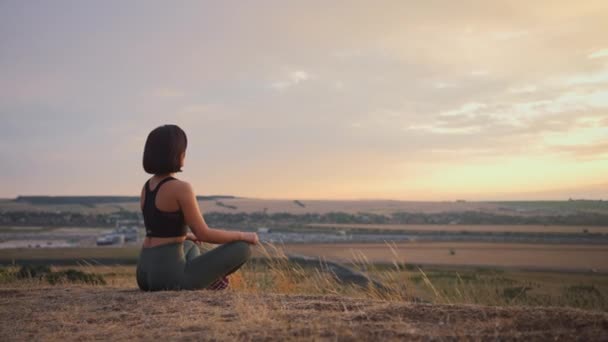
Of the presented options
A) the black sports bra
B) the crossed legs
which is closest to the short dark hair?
the black sports bra

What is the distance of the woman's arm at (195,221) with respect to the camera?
15.7 feet

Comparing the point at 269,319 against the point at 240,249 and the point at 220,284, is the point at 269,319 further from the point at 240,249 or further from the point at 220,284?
the point at 220,284

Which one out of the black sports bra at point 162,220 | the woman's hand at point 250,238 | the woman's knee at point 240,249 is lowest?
the woman's knee at point 240,249

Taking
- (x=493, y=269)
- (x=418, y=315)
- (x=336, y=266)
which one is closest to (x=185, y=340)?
(x=418, y=315)

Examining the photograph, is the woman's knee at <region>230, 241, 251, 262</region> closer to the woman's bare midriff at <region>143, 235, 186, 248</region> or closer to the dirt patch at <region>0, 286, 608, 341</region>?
the dirt patch at <region>0, 286, 608, 341</region>

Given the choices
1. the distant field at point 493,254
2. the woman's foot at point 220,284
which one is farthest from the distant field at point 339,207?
the woman's foot at point 220,284

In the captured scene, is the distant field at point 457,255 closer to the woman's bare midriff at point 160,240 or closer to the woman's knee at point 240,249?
the woman's knee at point 240,249

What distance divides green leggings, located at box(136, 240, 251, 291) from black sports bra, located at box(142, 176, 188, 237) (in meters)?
0.12

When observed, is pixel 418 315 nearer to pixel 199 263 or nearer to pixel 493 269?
pixel 199 263

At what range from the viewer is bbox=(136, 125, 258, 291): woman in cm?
484

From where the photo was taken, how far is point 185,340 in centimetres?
323

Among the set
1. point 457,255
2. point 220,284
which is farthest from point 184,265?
point 457,255

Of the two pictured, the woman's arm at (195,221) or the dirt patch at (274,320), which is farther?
the woman's arm at (195,221)

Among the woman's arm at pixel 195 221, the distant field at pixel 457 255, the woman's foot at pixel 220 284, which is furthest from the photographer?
the distant field at pixel 457 255
